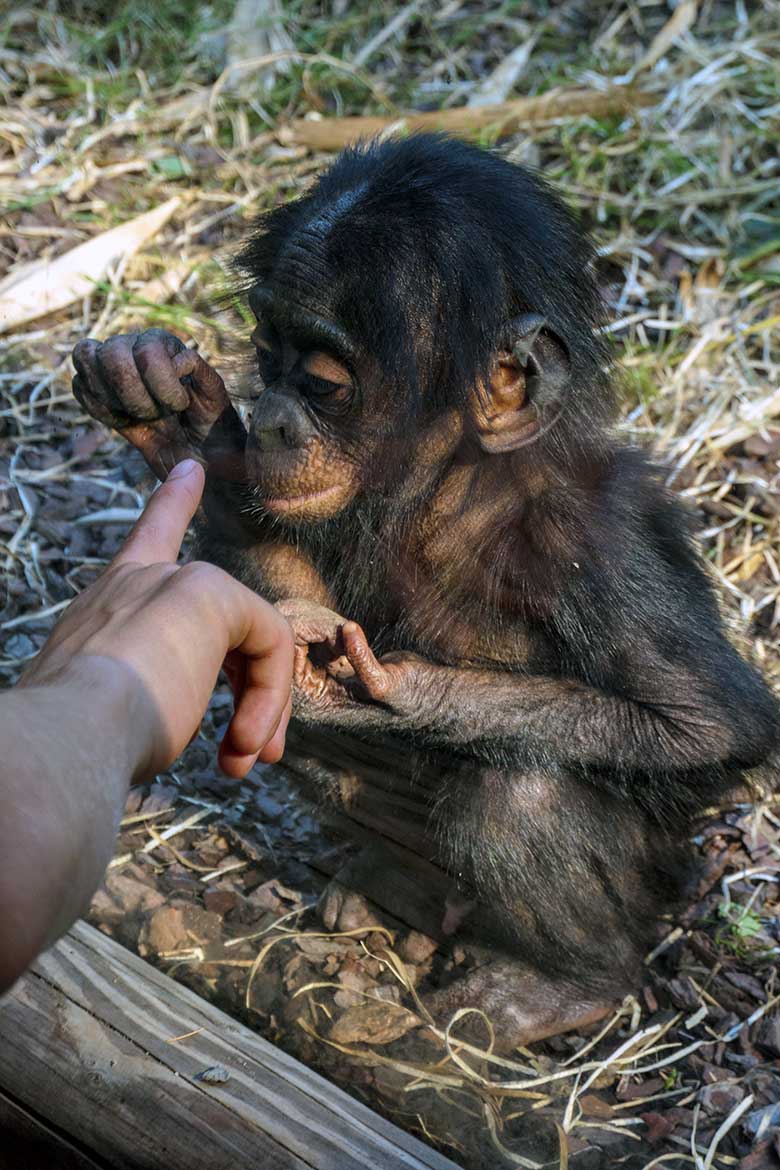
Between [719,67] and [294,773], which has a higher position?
[719,67]

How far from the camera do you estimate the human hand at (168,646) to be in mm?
2297

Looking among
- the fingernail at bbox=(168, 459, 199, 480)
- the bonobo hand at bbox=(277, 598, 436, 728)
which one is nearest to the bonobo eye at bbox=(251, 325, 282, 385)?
the bonobo hand at bbox=(277, 598, 436, 728)

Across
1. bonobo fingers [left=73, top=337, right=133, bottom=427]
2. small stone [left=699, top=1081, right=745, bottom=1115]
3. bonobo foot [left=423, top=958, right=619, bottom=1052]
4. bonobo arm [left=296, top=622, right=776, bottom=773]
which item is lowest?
bonobo foot [left=423, top=958, right=619, bottom=1052]

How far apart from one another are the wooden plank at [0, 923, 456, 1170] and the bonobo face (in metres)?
1.39

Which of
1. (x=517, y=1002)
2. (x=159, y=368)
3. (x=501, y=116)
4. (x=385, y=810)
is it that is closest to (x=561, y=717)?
(x=385, y=810)

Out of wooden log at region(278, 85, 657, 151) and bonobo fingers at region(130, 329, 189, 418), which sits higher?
bonobo fingers at region(130, 329, 189, 418)

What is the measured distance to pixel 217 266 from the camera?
6.50m

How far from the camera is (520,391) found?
386 cm

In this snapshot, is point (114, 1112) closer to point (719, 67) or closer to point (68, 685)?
point (68, 685)

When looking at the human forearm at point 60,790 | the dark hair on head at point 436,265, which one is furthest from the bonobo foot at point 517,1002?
the human forearm at point 60,790

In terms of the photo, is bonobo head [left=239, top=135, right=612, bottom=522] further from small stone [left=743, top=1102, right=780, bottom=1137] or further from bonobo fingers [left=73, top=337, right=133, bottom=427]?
small stone [left=743, top=1102, right=780, bottom=1137]

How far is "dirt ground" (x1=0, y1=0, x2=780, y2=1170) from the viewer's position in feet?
12.0

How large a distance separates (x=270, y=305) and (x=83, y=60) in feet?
16.7

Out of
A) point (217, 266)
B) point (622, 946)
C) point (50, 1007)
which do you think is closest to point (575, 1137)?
point (622, 946)
